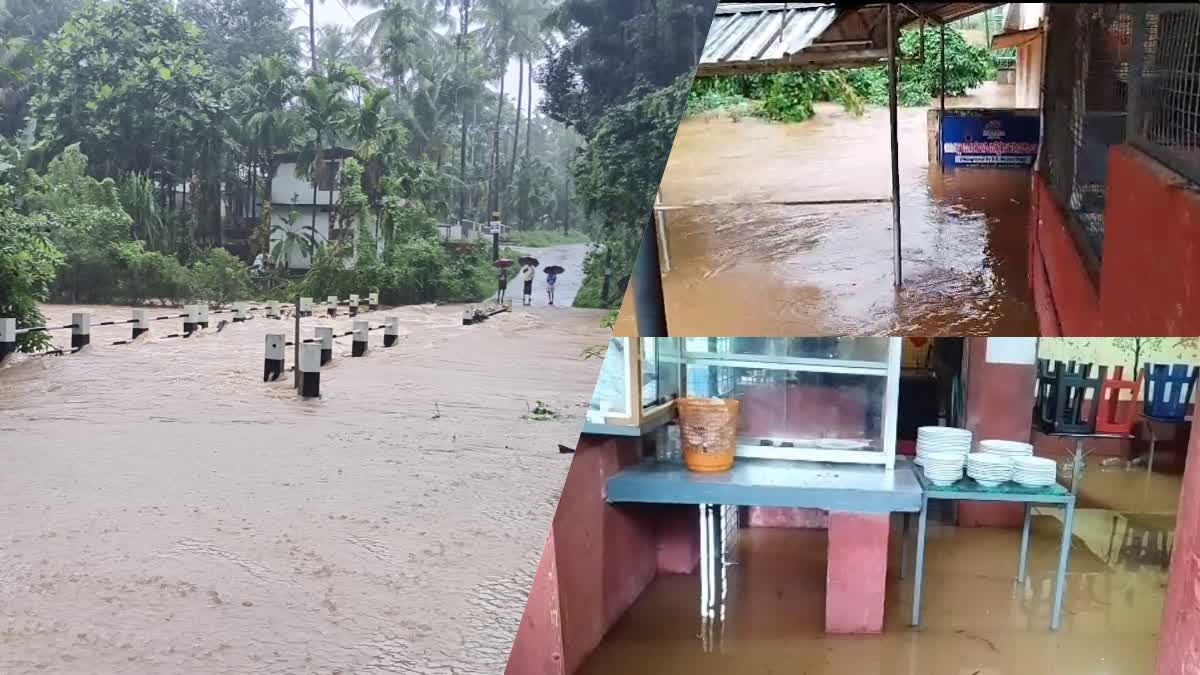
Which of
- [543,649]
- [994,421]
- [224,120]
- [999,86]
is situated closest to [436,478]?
[543,649]

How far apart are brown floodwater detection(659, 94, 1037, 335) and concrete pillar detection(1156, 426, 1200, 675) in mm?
410

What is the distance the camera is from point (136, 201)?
1139 mm

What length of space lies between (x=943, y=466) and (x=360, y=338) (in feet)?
3.46

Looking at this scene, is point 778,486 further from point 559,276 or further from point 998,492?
point 559,276

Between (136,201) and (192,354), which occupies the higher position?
(136,201)

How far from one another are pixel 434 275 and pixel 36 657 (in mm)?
703

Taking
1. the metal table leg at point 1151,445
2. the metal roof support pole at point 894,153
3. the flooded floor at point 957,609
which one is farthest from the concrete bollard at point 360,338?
the metal table leg at point 1151,445

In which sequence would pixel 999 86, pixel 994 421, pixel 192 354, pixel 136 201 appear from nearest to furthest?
pixel 136 201
pixel 192 354
pixel 999 86
pixel 994 421

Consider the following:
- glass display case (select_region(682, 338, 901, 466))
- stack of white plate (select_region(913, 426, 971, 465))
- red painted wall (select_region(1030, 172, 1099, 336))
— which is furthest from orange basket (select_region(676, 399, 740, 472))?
red painted wall (select_region(1030, 172, 1099, 336))

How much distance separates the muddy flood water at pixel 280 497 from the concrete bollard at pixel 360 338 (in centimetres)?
1

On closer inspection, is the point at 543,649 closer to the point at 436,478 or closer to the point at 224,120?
the point at 436,478

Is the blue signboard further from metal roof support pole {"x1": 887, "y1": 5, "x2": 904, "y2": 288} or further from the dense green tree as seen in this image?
the dense green tree

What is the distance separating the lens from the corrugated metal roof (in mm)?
1562

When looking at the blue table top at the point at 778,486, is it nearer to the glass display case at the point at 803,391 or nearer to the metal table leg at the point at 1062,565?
the glass display case at the point at 803,391
